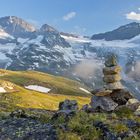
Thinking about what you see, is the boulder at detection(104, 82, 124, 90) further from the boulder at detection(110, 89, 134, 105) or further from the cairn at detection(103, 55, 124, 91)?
the boulder at detection(110, 89, 134, 105)

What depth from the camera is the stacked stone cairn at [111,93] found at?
48000mm

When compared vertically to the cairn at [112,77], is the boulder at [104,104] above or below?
below

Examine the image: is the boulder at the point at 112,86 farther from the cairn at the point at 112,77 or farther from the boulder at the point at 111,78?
the boulder at the point at 111,78

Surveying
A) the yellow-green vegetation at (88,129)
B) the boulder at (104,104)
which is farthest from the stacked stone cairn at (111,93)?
the yellow-green vegetation at (88,129)

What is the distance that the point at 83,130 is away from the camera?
27.2 meters

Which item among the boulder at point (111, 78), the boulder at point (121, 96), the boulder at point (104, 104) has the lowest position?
the boulder at point (104, 104)

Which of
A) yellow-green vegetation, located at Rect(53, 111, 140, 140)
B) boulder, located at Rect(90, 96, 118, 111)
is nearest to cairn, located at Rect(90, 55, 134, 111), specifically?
boulder, located at Rect(90, 96, 118, 111)

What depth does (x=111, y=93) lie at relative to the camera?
49281mm

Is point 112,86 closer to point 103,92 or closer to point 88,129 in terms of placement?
point 103,92

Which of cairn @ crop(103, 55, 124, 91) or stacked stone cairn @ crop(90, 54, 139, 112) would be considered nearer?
stacked stone cairn @ crop(90, 54, 139, 112)

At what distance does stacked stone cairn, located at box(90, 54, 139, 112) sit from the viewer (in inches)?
1890

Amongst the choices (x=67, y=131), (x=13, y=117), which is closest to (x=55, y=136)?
(x=67, y=131)

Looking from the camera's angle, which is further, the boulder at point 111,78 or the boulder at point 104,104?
the boulder at point 111,78

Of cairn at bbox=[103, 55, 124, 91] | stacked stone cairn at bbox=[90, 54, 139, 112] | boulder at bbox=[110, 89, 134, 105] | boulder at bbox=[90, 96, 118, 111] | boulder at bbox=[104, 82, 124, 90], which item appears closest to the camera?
boulder at bbox=[90, 96, 118, 111]
